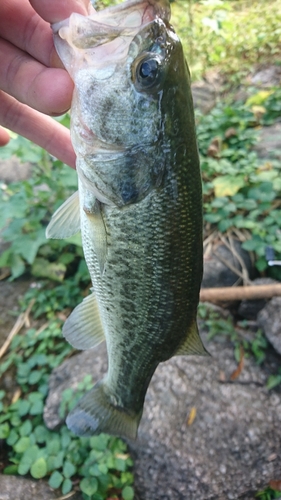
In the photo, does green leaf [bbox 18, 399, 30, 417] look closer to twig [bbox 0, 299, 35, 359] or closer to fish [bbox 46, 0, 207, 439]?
twig [bbox 0, 299, 35, 359]

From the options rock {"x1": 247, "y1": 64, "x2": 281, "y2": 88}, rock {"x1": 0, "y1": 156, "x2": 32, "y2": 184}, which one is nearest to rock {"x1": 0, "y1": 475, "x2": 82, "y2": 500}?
rock {"x1": 0, "y1": 156, "x2": 32, "y2": 184}

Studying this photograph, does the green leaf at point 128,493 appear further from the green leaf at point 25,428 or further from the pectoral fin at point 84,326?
the pectoral fin at point 84,326

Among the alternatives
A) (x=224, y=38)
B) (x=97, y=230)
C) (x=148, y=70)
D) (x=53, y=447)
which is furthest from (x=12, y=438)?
(x=224, y=38)

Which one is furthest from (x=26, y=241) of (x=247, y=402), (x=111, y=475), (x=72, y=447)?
(x=247, y=402)

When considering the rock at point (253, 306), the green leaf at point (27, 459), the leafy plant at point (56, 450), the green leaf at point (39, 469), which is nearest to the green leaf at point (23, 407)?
the leafy plant at point (56, 450)

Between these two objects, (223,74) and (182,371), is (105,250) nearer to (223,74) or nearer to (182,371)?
(182,371)

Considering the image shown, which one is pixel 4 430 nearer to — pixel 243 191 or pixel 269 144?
pixel 243 191
